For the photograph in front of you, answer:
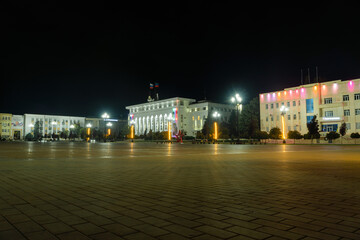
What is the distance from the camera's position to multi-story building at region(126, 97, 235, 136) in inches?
4814

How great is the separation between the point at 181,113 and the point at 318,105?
67.0 metres

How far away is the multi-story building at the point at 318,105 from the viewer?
64.7 metres

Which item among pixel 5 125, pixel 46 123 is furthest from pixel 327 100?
pixel 5 125

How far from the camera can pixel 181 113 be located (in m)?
128

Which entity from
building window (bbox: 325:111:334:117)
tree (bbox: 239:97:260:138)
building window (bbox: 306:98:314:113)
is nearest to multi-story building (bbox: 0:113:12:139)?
tree (bbox: 239:97:260:138)

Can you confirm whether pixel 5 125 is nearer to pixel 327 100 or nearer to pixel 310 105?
pixel 310 105

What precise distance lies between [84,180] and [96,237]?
15.6ft

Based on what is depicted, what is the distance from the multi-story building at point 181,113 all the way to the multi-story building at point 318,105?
36.3 metres

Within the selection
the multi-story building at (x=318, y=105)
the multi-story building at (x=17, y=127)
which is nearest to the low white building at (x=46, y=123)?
the multi-story building at (x=17, y=127)

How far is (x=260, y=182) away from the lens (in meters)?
7.32

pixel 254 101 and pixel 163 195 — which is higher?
pixel 254 101

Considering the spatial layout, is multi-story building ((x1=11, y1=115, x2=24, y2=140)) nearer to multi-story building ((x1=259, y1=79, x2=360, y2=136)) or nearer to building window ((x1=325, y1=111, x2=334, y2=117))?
multi-story building ((x1=259, y1=79, x2=360, y2=136))

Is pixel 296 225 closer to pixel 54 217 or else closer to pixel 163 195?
pixel 163 195

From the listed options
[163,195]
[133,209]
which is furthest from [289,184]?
[133,209]
